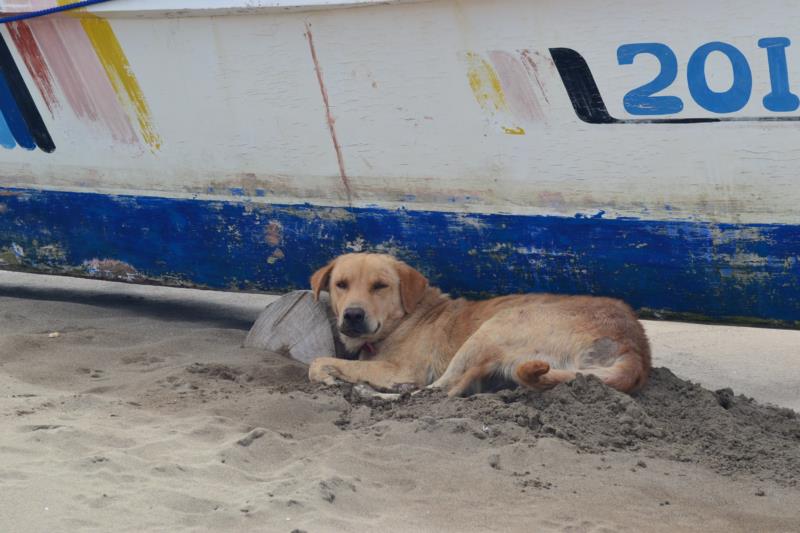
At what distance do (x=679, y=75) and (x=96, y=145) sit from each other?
3.40 meters

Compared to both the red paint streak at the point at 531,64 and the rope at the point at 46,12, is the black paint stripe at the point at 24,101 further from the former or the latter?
the red paint streak at the point at 531,64

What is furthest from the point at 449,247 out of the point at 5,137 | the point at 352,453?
the point at 5,137

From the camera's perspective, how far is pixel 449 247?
20.0ft

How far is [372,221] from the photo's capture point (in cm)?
623

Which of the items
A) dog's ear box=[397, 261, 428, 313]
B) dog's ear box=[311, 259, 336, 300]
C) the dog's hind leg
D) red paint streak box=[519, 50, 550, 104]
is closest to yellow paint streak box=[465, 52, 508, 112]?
red paint streak box=[519, 50, 550, 104]

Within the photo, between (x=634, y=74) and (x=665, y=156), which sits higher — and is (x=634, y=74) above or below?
above

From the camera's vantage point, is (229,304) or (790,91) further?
(229,304)

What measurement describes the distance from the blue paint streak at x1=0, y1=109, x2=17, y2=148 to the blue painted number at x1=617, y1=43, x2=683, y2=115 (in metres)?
3.72

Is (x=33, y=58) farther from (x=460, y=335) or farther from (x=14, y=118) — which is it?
(x=460, y=335)

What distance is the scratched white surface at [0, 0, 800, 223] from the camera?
208 inches

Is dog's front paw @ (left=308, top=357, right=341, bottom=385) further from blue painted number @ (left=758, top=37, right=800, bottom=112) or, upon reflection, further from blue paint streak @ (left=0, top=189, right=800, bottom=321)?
blue painted number @ (left=758, top=37, right=800, bottom=112)

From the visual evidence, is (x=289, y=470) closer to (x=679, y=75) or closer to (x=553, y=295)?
(x=553, y=295)

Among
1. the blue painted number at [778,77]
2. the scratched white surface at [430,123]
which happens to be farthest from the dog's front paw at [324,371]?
the blue painted number at [778,77]

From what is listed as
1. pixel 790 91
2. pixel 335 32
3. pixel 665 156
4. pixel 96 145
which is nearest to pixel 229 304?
pixel 96 145
